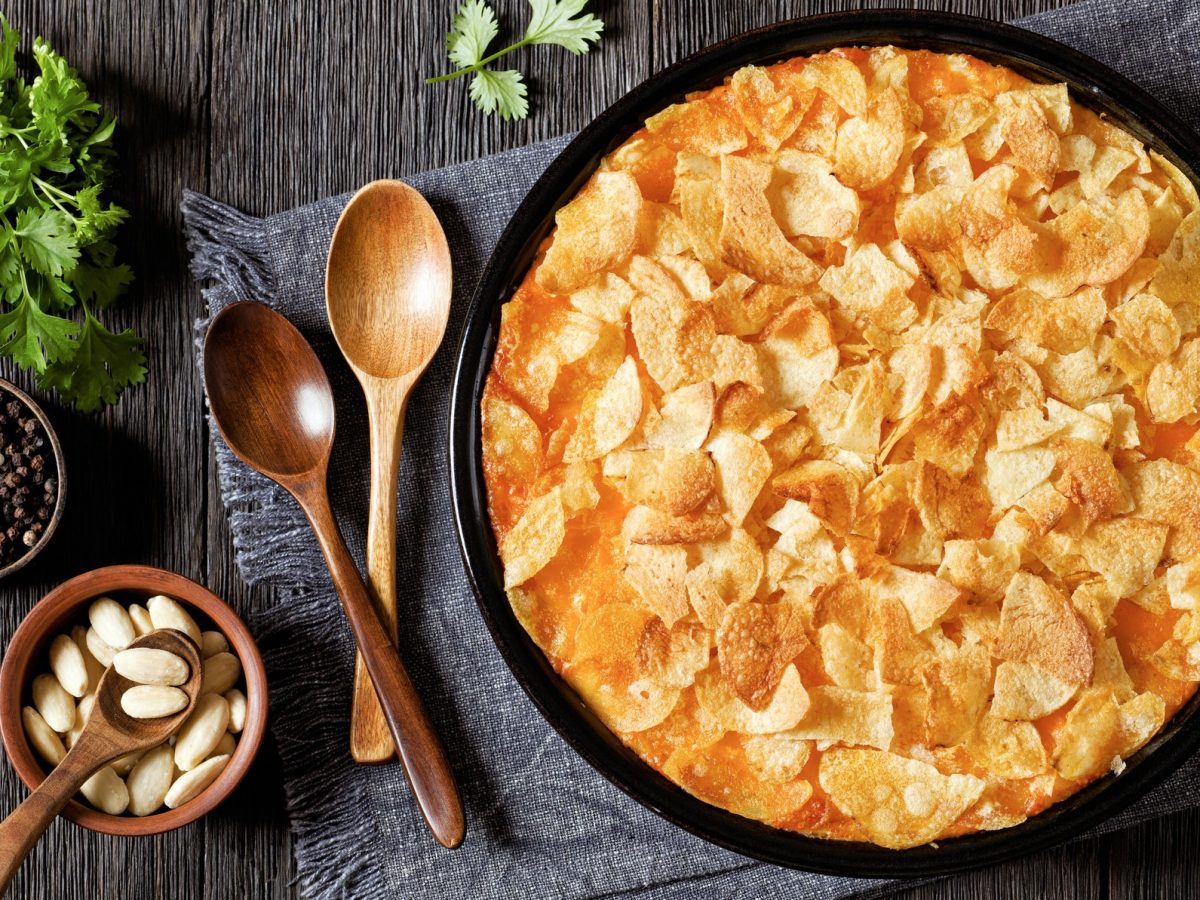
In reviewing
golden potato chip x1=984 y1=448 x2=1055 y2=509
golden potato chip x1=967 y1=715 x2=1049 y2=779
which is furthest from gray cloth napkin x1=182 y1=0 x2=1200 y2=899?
golden potato chip x1=984 y1=448 x2=1055 y2=509

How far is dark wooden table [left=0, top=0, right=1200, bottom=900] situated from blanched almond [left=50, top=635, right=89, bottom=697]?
21 centimetres

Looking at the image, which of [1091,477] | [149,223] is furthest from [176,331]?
[1091,477]

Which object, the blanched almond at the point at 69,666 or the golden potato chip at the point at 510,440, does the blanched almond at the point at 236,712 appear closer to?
the blanched almond at the point at 69,666

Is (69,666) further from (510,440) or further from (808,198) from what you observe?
(808,198)

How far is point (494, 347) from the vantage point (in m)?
2.05

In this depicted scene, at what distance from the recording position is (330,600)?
2391 millimetres

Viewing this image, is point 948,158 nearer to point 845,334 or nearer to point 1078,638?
point 845,334

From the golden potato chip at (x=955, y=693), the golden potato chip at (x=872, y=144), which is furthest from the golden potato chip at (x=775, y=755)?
the golden potato chip at (x=872, y=144)

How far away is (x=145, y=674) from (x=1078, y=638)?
5.93 ft

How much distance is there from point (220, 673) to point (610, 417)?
3.48 feet

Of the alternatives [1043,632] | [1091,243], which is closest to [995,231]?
[1091,243]

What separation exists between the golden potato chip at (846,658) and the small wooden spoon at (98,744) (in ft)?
4.18

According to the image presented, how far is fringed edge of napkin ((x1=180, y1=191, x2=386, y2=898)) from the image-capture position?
238 centimetres

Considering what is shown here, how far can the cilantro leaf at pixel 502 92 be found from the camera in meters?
2.41
